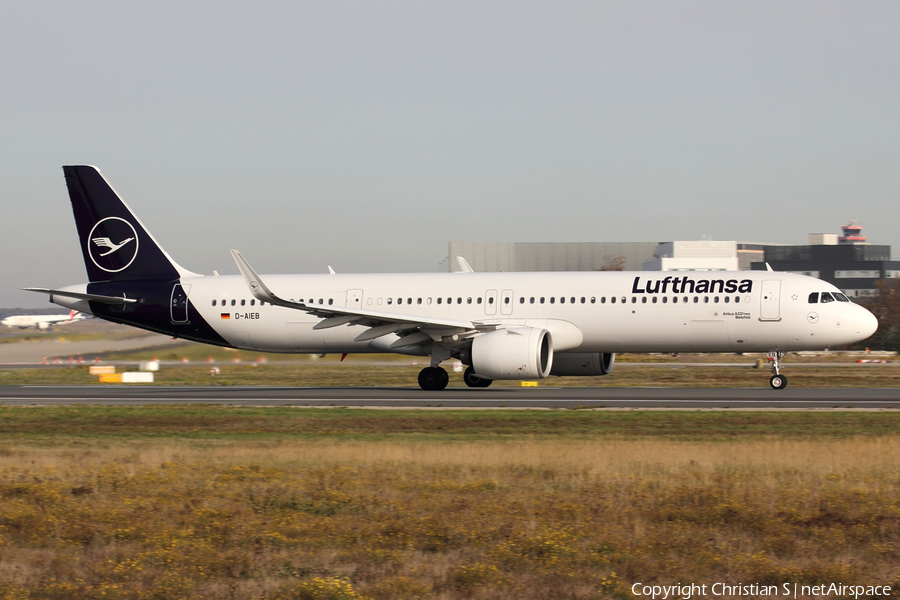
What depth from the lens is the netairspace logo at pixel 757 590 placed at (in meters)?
7.54

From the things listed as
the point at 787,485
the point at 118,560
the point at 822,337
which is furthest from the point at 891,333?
the point at 118,560

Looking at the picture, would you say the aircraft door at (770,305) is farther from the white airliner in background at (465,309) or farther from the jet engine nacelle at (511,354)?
the jet engine nacelle at (511,354)

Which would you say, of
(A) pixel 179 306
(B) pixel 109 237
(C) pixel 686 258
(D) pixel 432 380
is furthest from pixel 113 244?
(C) pixel 686 258

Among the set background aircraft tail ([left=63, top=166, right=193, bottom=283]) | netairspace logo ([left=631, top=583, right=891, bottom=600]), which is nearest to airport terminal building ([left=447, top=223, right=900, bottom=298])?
background aircraft tail ([left=63, top=166, right=193, bottom=283])

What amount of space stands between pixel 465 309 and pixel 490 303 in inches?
35.2

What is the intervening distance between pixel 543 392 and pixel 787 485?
18.1 m

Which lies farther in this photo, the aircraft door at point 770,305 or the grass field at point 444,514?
the aircraft door at point 770,305

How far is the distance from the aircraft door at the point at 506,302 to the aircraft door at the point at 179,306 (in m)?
11.7

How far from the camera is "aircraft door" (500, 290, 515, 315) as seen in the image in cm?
3120

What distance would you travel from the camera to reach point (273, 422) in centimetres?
2119

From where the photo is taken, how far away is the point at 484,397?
91.5 feet

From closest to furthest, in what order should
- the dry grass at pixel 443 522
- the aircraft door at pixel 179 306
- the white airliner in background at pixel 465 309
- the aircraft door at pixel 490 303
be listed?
the dry grass at pixel 443 522 < the white airliner in background at pixel 465 309 < the aircraft door at pixel 490 303 < the aircraft door at pixel 179 306

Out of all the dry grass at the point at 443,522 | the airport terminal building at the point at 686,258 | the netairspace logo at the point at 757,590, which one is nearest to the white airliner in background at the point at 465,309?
the dry grass at the point at 443,522

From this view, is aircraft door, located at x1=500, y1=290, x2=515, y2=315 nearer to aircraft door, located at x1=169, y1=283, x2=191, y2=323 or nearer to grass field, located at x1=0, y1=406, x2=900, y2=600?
aircraft door, located at x1=169, y1=283, x2=191, y2=323
